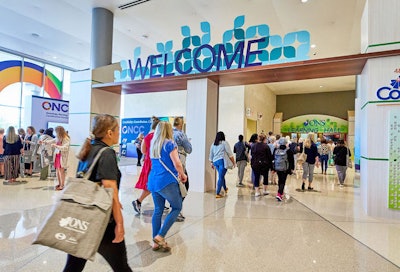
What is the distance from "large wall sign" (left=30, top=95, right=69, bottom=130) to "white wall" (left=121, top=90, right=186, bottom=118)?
17.2ft

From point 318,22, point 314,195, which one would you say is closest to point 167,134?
point 314,195

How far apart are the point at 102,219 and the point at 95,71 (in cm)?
706

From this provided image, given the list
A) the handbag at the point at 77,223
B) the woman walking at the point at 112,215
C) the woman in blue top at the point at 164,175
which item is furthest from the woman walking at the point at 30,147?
the handbag at the point at 77,223

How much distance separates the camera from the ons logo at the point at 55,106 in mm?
10203

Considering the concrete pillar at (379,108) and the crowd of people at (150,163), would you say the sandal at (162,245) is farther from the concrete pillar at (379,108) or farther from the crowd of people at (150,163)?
the concrete pillar at (379,108)

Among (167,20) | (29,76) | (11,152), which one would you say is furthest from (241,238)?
(29,76)

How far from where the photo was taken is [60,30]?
1014 cm

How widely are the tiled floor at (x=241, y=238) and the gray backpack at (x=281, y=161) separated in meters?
Result: 0.70

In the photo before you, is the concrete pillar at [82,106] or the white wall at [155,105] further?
the white wall at [155,105]

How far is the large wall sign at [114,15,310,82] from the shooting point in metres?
5.38

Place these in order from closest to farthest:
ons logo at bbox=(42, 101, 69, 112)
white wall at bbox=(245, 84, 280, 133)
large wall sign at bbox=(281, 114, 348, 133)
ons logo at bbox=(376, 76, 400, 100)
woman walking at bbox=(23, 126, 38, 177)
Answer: ons logo at bbox=(376, 76, 400, 100) → woman walking at bbox=(23, 126, 38, 177) → ons logo at bbox=(42, 101, 69, 112) → white wall at bbox=(245, 84, 280, 133) → large wall sign at bbox=(281, 114, 348, 133)

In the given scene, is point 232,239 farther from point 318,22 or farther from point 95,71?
point 318,22

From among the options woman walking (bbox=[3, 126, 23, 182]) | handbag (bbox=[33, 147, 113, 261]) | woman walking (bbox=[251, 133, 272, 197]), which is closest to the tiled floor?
woman walking (bbox=[251, 133, 272, 197])

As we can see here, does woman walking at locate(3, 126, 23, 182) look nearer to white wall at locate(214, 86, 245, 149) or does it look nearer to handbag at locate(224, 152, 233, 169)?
handbag at locate(224, 152, 233, 169)
